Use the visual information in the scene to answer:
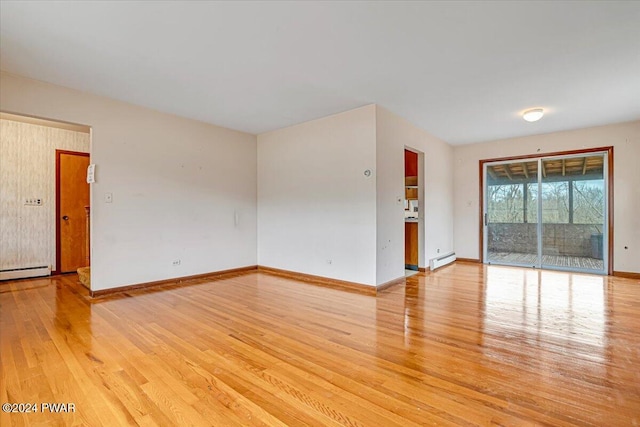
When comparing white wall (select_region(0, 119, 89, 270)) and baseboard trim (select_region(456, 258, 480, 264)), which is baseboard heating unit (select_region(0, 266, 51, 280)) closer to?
white wall (select_region(0, 119, 89, 270))

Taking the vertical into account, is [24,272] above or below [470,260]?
above

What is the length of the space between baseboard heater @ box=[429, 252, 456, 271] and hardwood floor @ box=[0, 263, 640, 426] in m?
1.73

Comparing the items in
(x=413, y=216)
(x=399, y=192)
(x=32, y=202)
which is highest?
(x=399, y=192)

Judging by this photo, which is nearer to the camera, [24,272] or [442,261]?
[24,272]

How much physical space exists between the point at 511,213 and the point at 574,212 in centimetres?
103

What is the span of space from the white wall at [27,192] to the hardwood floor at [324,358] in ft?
4.72

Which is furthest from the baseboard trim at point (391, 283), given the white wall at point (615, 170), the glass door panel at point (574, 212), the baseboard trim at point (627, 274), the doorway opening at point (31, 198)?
the doorway opening at point (31, 198)

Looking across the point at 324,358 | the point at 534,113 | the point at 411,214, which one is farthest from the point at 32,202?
the point at 534,113

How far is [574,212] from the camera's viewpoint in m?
5.82

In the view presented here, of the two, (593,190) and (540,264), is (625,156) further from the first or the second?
(540,264)

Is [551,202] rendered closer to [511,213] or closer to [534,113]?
[511,213]

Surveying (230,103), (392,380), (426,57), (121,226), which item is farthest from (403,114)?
(121,226)

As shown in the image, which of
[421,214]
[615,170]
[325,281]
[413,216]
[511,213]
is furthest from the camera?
[511,213]

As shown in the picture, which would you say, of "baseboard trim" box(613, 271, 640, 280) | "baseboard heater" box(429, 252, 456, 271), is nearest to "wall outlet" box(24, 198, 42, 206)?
"baseboard heater" box(429, 252, 456, 271)
